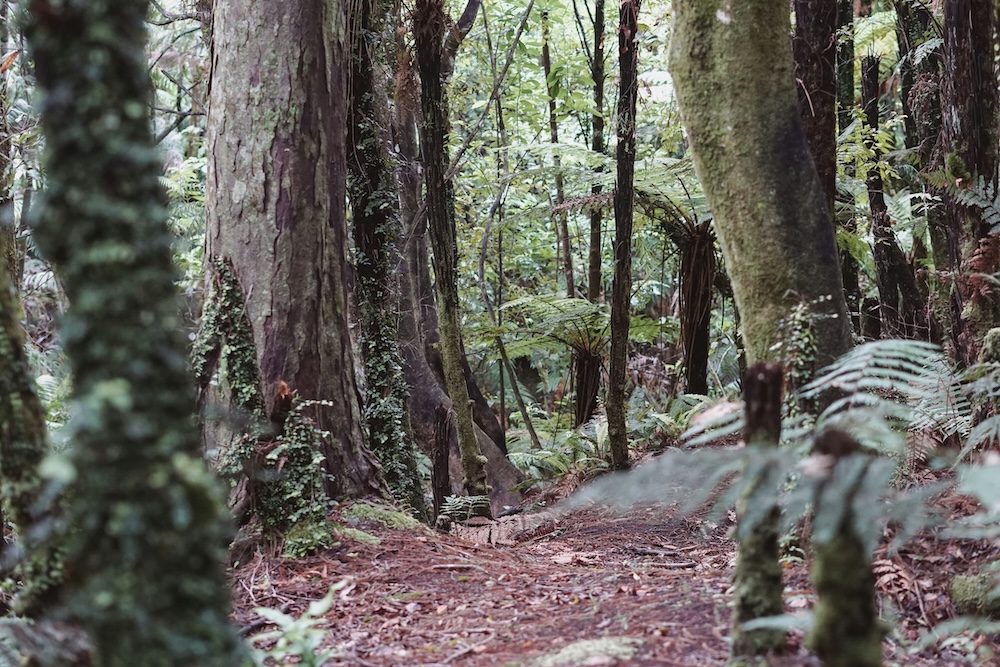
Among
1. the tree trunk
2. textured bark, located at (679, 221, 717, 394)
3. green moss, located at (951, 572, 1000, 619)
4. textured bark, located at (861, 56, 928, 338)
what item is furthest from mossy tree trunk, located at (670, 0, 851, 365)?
textured bark, located at (861, 56, 928, 338)

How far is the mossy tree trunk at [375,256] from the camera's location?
16.8 ft

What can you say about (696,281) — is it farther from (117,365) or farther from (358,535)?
(117,365)

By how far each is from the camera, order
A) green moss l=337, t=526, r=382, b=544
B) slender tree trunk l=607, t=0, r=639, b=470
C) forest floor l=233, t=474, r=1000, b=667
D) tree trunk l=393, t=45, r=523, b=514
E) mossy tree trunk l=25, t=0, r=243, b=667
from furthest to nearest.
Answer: tree trunk l=393, t=45, r=523, b=514, slender tree trunk l=607, t=0, r=639, b=470, green moss l=337, t=526, r=382, b=544, forest floor l=233, t=474, r=1000, b=667, mossy tree trunk l=25, t=0, r=243, b=667

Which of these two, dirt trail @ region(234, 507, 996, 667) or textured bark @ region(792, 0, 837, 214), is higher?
textured bark @ region(792, 0, 837, 214)

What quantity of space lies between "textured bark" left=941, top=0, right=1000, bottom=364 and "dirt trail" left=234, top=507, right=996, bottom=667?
1547 millimetres

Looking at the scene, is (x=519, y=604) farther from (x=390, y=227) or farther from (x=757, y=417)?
(x=390, y=227)

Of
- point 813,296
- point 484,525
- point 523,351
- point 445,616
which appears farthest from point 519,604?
point 523,351

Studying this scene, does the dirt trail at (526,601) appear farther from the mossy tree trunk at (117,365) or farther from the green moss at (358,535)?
the mossy tree trunk at (117,365)

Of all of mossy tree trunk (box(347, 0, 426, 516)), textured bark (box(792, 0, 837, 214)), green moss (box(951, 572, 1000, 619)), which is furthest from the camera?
mossy tree trunk (box(347, 0, 426, 516))

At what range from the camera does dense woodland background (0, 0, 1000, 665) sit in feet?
3.85

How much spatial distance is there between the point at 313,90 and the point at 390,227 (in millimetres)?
1372

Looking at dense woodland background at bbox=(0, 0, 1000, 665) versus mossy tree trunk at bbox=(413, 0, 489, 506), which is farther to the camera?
mossy tree trunk at bbox=(413, 0, 489, 506)

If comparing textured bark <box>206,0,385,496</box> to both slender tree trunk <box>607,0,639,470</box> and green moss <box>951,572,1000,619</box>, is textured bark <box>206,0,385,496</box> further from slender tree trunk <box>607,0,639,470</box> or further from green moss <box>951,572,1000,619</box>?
green moss <box>951,572,1000,619</box>

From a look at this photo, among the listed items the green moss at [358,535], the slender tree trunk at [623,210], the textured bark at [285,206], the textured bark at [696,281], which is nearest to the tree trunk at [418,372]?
the slender tree trunk at [623,210]
